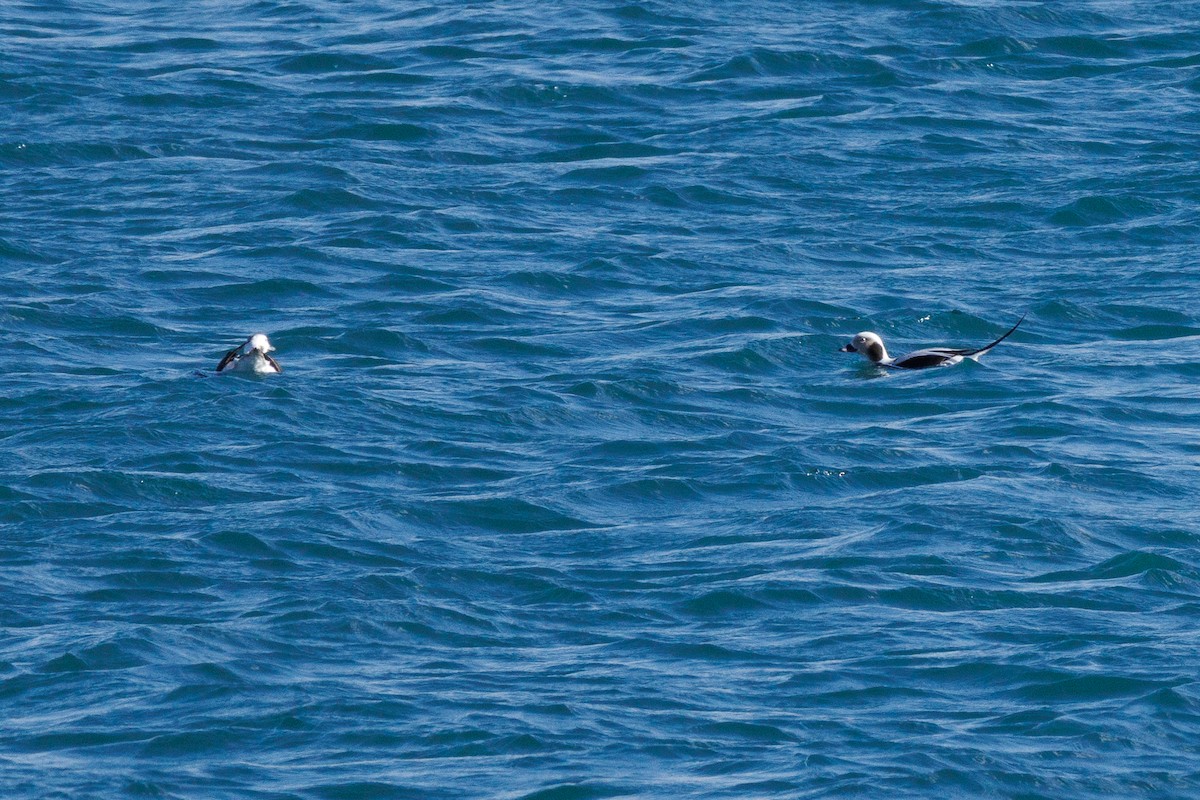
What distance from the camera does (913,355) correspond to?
68.3 ft

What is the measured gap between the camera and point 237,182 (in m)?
26.3

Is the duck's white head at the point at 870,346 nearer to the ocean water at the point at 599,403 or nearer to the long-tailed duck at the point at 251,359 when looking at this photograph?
the ocean water at the point at 599,403

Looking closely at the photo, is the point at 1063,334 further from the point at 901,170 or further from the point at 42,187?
the point at 42,187

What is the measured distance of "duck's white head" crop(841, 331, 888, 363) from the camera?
68.1ft

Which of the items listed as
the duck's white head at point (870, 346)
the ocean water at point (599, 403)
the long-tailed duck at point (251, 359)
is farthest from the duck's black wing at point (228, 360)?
the duck's white head at point (870, 346)

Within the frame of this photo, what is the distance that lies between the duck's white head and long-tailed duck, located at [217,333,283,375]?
522 centimetres

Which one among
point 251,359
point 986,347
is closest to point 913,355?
point 986,347

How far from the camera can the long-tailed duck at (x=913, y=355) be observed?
20.8 metres

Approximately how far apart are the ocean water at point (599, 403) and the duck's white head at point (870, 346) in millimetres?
326

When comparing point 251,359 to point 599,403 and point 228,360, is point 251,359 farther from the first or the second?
point 599,403

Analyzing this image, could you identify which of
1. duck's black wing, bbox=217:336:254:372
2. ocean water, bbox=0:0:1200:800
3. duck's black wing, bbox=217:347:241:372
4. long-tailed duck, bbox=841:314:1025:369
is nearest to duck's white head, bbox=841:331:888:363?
long-tailed duck, bbox=841:314:1025:369

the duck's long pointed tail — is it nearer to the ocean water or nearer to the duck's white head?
the ocean water

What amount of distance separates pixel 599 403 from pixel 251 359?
2.95m

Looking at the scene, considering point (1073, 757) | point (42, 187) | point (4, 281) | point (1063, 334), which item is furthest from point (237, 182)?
point (1073, 757)
